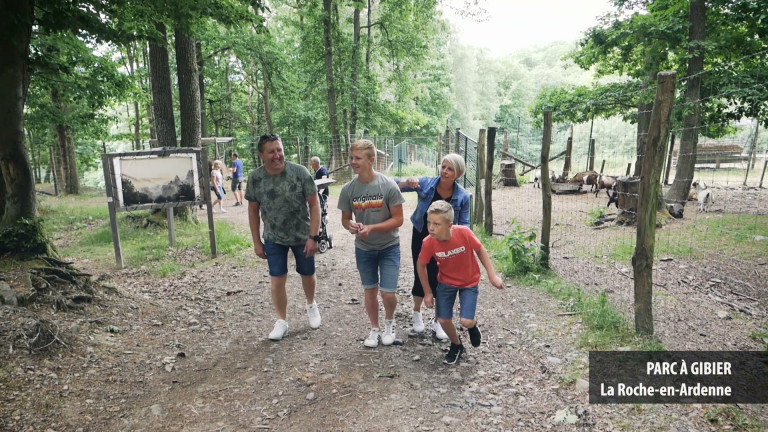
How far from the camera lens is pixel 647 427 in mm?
2752

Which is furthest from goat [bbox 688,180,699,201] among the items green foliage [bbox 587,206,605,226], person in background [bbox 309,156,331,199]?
person in background [bbox 309,156,331,199]

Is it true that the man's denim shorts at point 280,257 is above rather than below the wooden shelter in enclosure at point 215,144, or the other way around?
below

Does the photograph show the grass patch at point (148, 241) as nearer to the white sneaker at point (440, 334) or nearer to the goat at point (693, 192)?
the white sneaker at point (440, 334)

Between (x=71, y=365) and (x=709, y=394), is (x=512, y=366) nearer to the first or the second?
(x=709, y=394)

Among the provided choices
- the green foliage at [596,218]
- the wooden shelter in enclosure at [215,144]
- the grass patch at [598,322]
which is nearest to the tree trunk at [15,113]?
the wooden shelter in enclosure at [215,144]

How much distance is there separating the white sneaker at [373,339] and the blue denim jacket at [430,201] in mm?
1034

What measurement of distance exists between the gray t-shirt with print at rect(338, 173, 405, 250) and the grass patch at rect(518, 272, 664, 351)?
6.73ft

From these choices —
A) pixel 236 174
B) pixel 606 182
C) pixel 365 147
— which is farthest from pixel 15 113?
pixel 606 182

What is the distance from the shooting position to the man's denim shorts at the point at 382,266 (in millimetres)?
3770

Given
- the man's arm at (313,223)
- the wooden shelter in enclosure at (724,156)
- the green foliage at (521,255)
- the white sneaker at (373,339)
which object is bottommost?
the white sneaker at (373,339)

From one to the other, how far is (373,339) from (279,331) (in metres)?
0.96

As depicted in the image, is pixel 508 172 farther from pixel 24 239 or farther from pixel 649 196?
pixel 24 239

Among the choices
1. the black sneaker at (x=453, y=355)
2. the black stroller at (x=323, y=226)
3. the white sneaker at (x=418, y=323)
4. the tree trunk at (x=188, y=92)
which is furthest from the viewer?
the tree trunk at (x=188, y=92)

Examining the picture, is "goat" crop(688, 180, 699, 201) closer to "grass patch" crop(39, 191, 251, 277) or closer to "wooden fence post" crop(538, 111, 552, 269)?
"wooden fence post" crop(538, 111, 552, 269)
